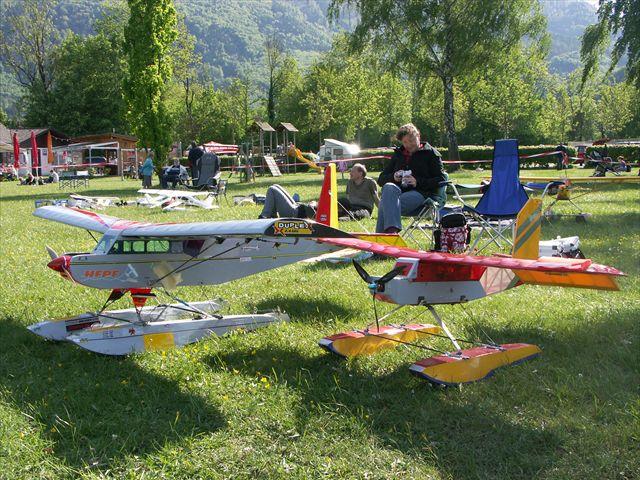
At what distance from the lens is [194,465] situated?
11.3 ft

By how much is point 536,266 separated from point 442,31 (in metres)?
27.4

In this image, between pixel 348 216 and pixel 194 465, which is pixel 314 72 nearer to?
pixel 348 216

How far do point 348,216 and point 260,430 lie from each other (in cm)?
845

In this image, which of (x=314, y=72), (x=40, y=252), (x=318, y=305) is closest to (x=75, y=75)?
(x=314, y=72)

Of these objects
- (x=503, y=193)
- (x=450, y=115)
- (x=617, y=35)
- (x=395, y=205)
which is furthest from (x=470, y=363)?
(x=450, y=115)

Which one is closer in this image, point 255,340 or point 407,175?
point 255,340

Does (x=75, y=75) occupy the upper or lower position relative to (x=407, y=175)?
upper

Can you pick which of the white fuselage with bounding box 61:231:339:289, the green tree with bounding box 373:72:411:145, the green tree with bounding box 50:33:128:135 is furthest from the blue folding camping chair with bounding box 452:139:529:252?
the green tree with bounding box 50:33:128:135

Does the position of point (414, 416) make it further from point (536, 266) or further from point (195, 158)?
point (195, 158)

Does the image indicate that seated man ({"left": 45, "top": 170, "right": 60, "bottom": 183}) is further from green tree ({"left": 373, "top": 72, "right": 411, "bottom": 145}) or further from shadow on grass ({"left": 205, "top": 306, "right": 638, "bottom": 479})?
shadow on grass ({"left": 205, "top": 306, "right": 638, "bottom": 479})

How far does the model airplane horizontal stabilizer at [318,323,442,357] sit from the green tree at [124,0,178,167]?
27.2 metres

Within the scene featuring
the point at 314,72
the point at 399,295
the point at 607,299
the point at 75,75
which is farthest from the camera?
the point at 75,75

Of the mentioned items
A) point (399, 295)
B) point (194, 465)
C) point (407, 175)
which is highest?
point (407, 175)

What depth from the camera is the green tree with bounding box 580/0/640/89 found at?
19.6 metres
